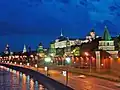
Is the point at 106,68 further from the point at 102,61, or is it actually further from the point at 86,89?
the point at 86,89

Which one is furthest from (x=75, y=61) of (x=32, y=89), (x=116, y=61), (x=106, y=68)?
(x=32, y=89)

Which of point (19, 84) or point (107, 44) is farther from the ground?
point (107, 44)

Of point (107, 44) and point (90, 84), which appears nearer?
point (90, 84)

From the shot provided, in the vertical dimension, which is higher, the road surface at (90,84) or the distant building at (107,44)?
the distant building at (107,44)

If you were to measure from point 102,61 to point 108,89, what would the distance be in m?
53.7

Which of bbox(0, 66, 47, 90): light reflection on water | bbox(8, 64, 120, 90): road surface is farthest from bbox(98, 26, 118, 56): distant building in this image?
bbox(8, 64, 120, 90): road surface

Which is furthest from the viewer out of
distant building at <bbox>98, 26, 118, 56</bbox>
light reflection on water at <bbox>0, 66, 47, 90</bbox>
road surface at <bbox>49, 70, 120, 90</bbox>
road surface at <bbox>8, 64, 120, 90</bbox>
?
distant building at <bbox>98, 26, 118, 56</bbox>

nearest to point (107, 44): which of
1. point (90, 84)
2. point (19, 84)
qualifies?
point (19, 84)

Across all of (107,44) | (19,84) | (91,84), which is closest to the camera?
(91,84)

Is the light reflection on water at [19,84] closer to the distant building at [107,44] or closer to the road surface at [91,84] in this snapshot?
the road surface at [91,84]

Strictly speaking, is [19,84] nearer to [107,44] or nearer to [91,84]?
[91,84]

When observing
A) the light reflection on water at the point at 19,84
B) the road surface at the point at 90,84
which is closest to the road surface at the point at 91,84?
the road surface at the point at 90,84

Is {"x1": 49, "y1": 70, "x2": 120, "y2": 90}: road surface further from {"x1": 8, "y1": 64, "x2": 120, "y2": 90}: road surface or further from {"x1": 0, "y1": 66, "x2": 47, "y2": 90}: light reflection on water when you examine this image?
{"x1": 0, "y1": 66, "x2": 47, "y2": 90}: light reflection on water

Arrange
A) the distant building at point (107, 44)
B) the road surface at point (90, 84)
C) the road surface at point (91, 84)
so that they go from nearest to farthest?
the road surface at point (91, 84) → the road surface at point (90, 84) → the distant building at point (107, 44)
